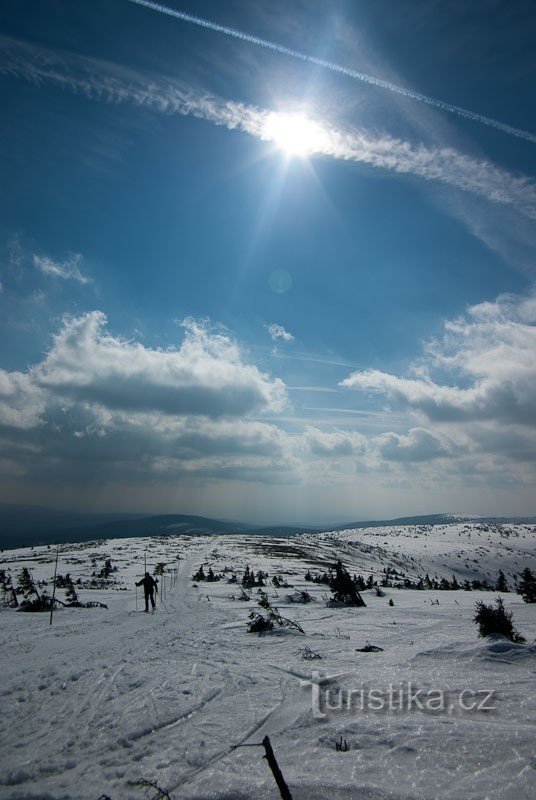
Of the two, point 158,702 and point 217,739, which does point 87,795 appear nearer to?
point 217,739

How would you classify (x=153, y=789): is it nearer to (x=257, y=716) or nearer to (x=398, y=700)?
(x=257, y=716)

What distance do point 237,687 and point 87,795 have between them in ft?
10.4

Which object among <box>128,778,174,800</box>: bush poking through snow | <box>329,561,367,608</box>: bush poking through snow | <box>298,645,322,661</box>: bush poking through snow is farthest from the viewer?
<box>329,561,367,608</box>: bush poking through snow

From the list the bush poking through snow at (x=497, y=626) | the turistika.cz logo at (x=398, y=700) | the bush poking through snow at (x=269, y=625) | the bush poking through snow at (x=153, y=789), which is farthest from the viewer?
the bush poking through snow at (x=269, y=625)

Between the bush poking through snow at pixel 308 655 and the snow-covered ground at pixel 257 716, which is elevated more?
the snow-covered ground at pixel 257 716

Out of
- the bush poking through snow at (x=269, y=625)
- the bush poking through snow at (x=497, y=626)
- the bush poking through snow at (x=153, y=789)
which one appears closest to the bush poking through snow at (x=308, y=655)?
the bush poking through snow at (x=269, y=625)

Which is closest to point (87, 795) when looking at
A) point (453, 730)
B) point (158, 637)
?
point (453, 730)

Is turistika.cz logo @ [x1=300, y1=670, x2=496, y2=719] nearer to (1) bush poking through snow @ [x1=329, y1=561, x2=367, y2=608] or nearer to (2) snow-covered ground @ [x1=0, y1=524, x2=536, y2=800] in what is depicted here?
(2) snow-covered ground @ [x1=0, y1=524, x2=536, y2=800]

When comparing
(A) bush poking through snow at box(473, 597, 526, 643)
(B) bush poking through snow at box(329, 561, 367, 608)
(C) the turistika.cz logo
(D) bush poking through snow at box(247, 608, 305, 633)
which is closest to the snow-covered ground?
(C) the turistika.cz logo

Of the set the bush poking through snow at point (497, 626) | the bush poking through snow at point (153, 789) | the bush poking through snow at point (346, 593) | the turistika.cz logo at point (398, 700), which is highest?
the bush poking through snow at point (153, 789)

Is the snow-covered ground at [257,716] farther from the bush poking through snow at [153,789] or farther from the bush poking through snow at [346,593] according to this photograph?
the bush poking through snow at [346,593]

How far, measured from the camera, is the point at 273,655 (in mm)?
8500

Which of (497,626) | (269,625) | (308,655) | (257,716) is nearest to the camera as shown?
(257,716)

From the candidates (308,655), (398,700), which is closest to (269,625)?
(308,655)
